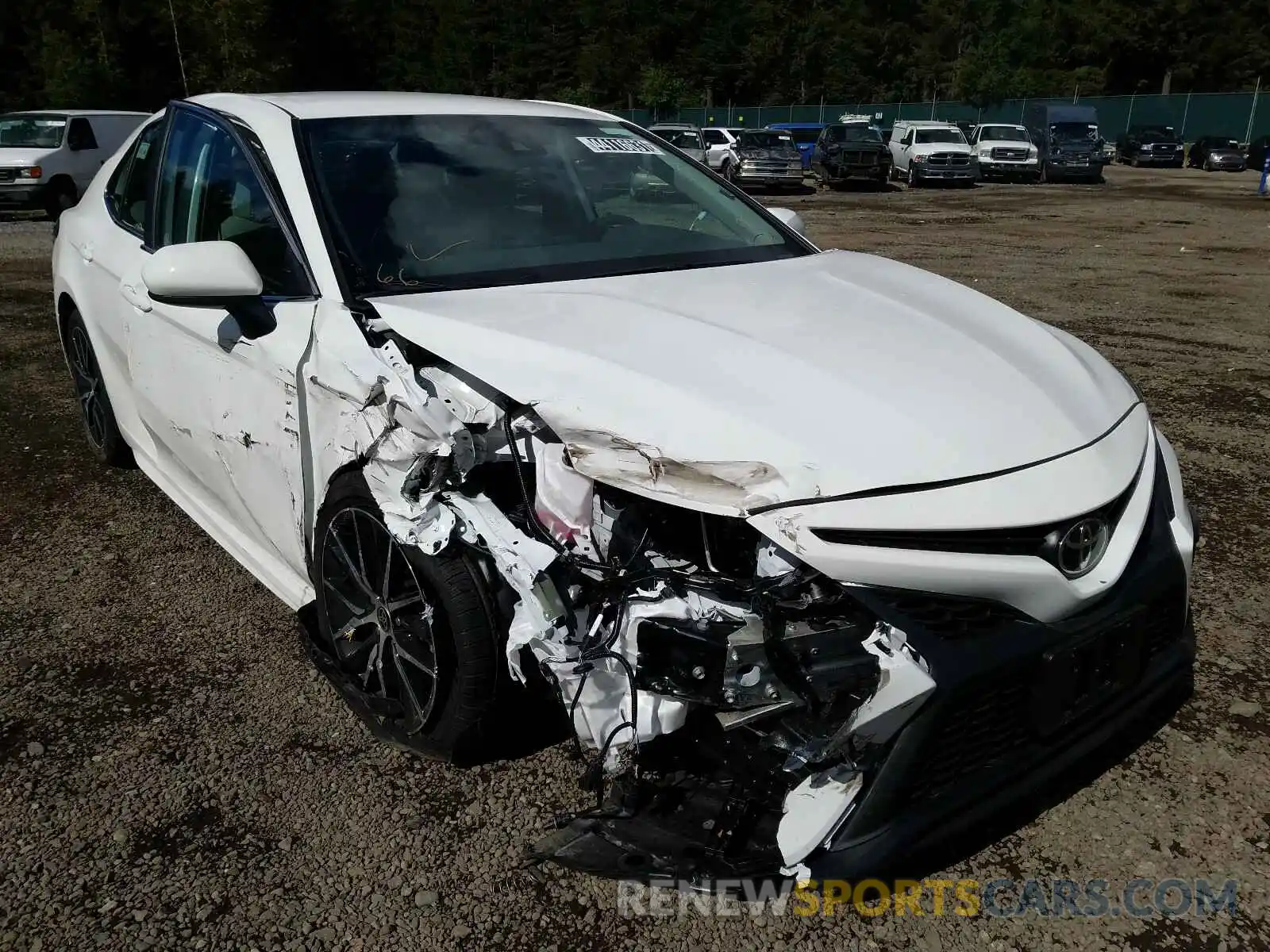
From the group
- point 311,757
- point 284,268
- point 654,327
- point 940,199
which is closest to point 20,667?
point 311,757

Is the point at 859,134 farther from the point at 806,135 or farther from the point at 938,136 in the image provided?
the point at 806,135

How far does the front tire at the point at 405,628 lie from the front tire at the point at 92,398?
2.26 m

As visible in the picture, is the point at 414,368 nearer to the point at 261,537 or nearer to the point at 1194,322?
the point at 261,537

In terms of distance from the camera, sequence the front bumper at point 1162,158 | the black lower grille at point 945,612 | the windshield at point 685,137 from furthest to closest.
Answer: the front bumper at point 1162,158
the windshield at point 685,137
the black lower grille at point 945,612

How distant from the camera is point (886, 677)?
1778 mm

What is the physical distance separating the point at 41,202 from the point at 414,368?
1607 cm

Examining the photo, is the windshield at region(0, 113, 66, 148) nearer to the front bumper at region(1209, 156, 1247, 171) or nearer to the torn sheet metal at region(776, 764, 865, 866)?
the torn sheet metal at region(776, 764, 865, 866)

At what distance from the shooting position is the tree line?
67.5 meters

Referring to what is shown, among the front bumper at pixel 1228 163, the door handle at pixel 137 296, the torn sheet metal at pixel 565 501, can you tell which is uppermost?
the door handle at pixel 137 296

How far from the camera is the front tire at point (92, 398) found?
14.1 ft

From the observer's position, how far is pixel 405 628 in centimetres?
242

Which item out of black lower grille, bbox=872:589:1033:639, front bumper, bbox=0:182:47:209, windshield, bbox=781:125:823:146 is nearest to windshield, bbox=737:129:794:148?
windshield, bbox=781:125:823:146

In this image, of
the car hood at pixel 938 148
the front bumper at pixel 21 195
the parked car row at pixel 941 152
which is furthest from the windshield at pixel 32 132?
the car hood at pixel 938 148

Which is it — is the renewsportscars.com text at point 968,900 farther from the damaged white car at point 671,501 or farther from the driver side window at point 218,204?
the driver side window at point 218,204
